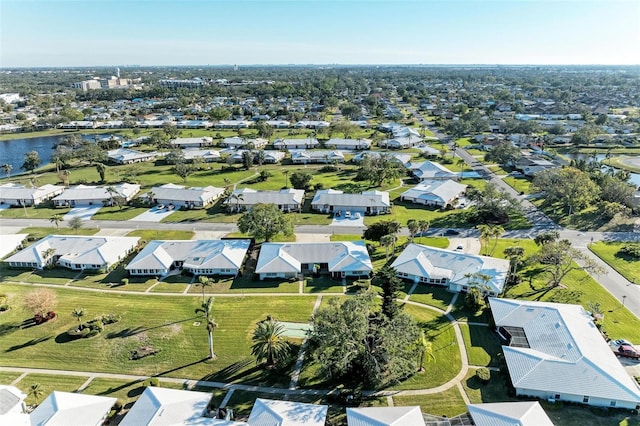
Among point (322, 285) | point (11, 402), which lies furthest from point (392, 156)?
point (11, 402)

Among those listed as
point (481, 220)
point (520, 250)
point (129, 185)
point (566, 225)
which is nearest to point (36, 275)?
point (129, 185)

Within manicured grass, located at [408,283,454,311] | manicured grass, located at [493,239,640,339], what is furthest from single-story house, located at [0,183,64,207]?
manicured grass, located at [493,239,640,339]

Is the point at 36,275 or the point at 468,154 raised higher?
the point at 468,154

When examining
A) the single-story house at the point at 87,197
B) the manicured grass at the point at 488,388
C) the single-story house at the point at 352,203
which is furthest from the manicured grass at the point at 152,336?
the single-story house at the point at 87,197

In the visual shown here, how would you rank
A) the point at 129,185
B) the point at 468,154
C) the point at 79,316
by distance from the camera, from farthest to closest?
the point at 468,154, the point at 129,185, the point at 79,316

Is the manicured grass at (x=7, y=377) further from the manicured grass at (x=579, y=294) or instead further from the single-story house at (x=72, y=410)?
the manicured grass at (x=579, y=294)

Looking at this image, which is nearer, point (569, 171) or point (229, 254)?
point (229, 254)

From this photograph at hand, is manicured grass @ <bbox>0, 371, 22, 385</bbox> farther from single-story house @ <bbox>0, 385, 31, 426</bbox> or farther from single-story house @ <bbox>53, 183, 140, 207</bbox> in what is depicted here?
single-story house @ <bbox>53, 183, 140, 207</bbox>

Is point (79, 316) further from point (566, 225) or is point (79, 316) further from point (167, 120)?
point (167, 120)
